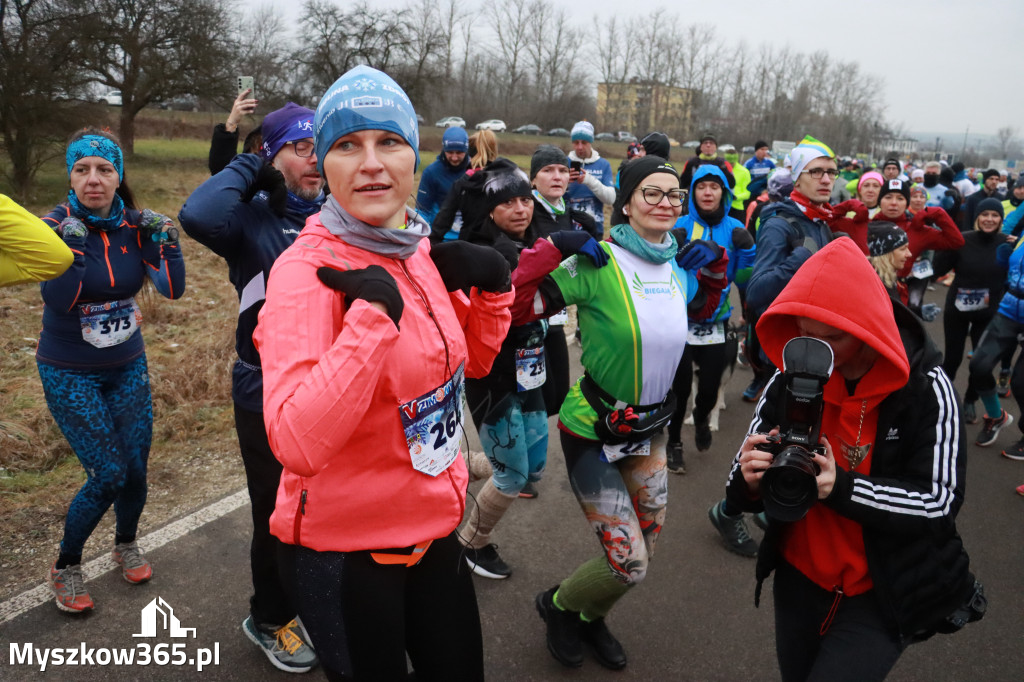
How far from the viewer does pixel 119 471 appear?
3234mm

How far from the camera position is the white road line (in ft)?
10.7

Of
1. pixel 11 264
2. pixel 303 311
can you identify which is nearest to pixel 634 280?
pixel 303 311

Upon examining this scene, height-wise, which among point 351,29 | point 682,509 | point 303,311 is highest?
point 351,29

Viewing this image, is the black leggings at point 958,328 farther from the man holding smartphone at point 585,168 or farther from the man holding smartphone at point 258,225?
the man holding smartphone at point 258,225

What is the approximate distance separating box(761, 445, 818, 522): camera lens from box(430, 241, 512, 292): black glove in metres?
0.91

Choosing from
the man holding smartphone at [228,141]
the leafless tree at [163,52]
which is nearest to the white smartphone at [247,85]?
the man holding smartphone at [228,141]

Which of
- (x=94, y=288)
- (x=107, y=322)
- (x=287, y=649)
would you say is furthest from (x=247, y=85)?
(x=287, y=649)

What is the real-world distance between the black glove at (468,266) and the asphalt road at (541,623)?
195 cm

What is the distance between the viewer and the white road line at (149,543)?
327 cm

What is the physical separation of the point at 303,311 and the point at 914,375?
1.67 m

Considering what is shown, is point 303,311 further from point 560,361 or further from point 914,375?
point 560,361

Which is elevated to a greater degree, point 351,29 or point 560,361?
point 351,29

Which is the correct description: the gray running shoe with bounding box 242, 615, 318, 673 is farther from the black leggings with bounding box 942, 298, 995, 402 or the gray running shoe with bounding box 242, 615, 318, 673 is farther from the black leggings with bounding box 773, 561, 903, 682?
the black leggings with bounding box 942, 298, 995, 402

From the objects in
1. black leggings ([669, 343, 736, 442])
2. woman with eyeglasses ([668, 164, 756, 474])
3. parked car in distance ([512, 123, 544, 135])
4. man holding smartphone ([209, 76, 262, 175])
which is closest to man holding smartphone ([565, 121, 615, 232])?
woman with eyeglasses ([668, 164, 756, 474])
